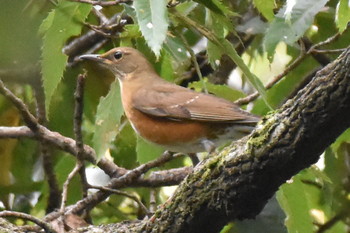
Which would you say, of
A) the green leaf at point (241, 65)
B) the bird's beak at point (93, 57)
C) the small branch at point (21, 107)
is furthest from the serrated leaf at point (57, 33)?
the bird's beak at point (93, 57)

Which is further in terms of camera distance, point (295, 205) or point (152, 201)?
point (152, 201)

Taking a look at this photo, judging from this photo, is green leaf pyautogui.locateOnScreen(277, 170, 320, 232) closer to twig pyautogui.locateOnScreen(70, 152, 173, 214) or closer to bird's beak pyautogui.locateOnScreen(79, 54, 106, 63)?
twig pyautogui.locateOnScreen(70, 152, 173, 214)

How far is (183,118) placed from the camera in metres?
5.28

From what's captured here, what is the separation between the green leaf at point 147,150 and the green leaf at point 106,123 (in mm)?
449

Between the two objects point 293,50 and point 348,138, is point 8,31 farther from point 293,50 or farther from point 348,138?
point 293,50

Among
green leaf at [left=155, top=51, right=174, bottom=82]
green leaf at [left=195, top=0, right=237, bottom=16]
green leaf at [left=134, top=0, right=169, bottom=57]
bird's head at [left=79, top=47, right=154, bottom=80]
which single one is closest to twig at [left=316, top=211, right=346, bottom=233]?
green leaf at [left=155, top=51, right=174, bottom=82]

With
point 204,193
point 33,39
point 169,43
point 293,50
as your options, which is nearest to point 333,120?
point 204,193

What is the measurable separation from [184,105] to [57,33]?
4.46ft

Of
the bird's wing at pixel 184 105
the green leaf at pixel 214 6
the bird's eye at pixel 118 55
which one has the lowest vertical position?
the bird's wing at pixel 184 105

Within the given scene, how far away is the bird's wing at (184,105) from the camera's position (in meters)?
5.04

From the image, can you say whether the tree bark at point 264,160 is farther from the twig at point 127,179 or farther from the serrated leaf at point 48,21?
the twig at point 127,179

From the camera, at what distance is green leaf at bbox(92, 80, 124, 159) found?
15.4ft

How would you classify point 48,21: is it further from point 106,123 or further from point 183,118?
point 183,118

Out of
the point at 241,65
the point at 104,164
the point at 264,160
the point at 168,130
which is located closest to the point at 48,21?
the point at 241,65
